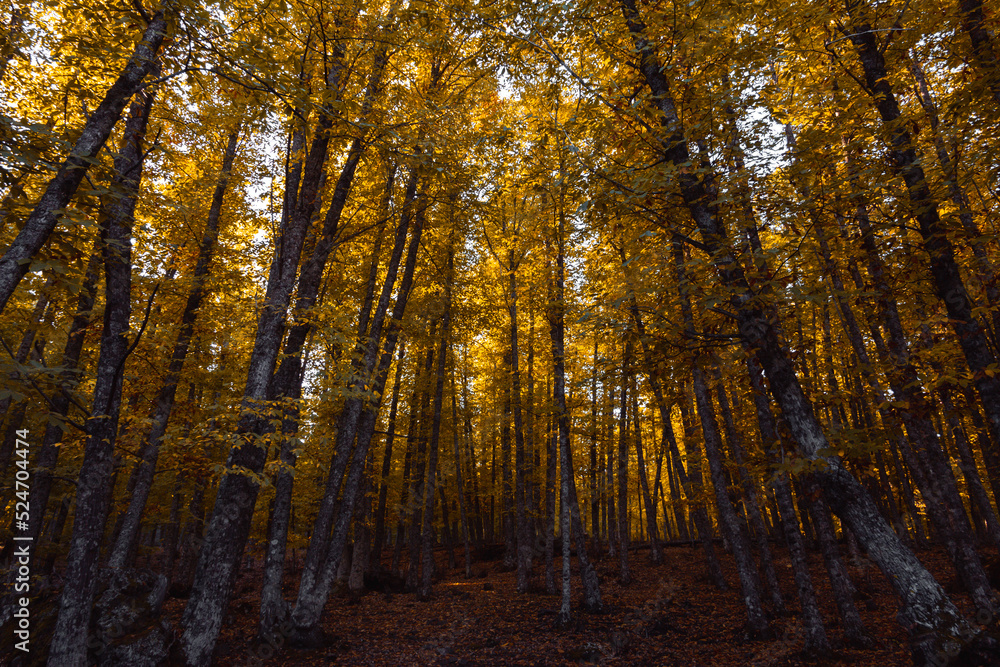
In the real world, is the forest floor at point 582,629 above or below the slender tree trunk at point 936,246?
below

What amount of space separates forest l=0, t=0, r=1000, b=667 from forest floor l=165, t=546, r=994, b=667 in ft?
0.40

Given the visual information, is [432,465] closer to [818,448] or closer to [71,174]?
[818,448]

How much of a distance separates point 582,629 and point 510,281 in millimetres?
11173

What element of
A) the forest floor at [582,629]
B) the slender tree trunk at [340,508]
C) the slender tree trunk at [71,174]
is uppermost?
the slender tree trunk at [71,174]

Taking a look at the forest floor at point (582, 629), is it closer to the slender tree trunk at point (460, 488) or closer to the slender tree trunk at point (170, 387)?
the slender tree trunk at point (170, 387)

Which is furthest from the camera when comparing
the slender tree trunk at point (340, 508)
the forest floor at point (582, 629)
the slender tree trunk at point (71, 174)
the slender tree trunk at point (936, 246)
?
the slender tree trunk at point (340, 508)

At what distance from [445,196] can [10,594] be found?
41.1ft

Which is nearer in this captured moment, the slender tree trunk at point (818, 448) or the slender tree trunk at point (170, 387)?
the slender tree trunk at point (818, 448)

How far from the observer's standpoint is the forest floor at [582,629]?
8.74 m

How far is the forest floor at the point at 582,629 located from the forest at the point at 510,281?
0.12 metres

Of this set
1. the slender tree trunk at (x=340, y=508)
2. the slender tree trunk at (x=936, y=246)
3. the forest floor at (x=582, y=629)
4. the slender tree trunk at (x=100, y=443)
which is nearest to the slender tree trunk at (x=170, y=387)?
the forest floor at (x=582, y=629)

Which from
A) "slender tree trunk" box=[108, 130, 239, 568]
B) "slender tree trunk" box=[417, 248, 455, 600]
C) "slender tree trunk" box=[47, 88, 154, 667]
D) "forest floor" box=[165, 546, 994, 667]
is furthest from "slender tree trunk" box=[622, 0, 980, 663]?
"slender tree trunk" box=[108, 130, 239, 568]

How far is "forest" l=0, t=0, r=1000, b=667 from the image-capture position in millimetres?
5297

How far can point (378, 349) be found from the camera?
12578 millimetres
